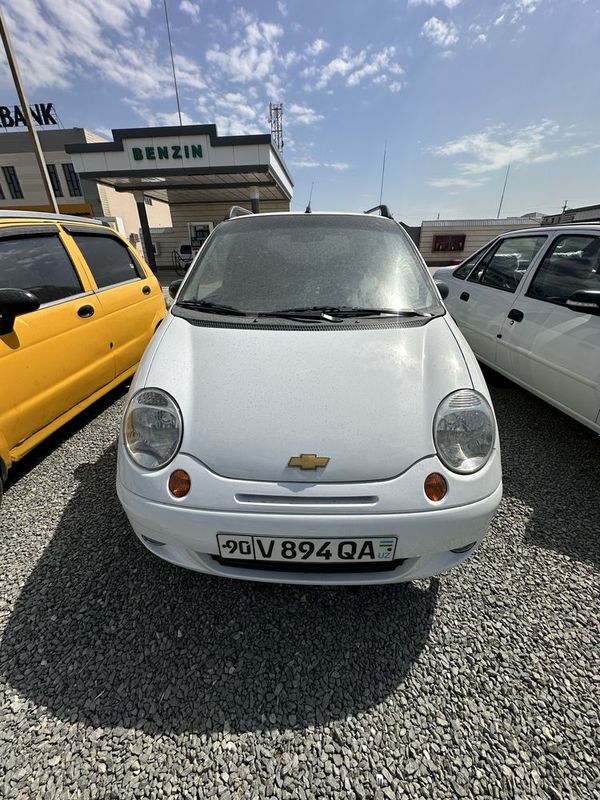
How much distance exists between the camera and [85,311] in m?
2.93

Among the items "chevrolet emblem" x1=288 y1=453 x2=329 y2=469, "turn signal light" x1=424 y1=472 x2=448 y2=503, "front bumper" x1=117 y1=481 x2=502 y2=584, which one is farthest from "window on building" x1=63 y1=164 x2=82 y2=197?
"turn signal light" x1=424 y1=472 x2=448 y2=503

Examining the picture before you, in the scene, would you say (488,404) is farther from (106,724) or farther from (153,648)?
(106,724)

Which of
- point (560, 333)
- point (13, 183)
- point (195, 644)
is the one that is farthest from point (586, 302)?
point (13, 183)

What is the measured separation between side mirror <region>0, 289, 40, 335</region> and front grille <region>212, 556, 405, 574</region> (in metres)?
1.86

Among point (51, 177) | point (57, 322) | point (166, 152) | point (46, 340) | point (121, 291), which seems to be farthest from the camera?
point (51, 177)

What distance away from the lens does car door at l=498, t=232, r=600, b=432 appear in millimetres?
2557

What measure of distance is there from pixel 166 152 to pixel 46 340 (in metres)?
11.6

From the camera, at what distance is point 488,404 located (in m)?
1.58

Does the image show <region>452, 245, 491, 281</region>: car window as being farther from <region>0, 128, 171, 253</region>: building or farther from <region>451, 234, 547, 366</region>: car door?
<region>0, 128, 171, 253</region>: building

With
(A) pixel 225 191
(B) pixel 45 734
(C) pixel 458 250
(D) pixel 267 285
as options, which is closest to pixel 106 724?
(B) pixel 45 734

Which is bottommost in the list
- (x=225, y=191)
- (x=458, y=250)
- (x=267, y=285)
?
(x=458, y=250)

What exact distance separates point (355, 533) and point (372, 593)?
637mm

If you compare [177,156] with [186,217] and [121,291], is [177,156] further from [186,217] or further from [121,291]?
[121,291]

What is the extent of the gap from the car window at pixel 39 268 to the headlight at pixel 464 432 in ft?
9.01
